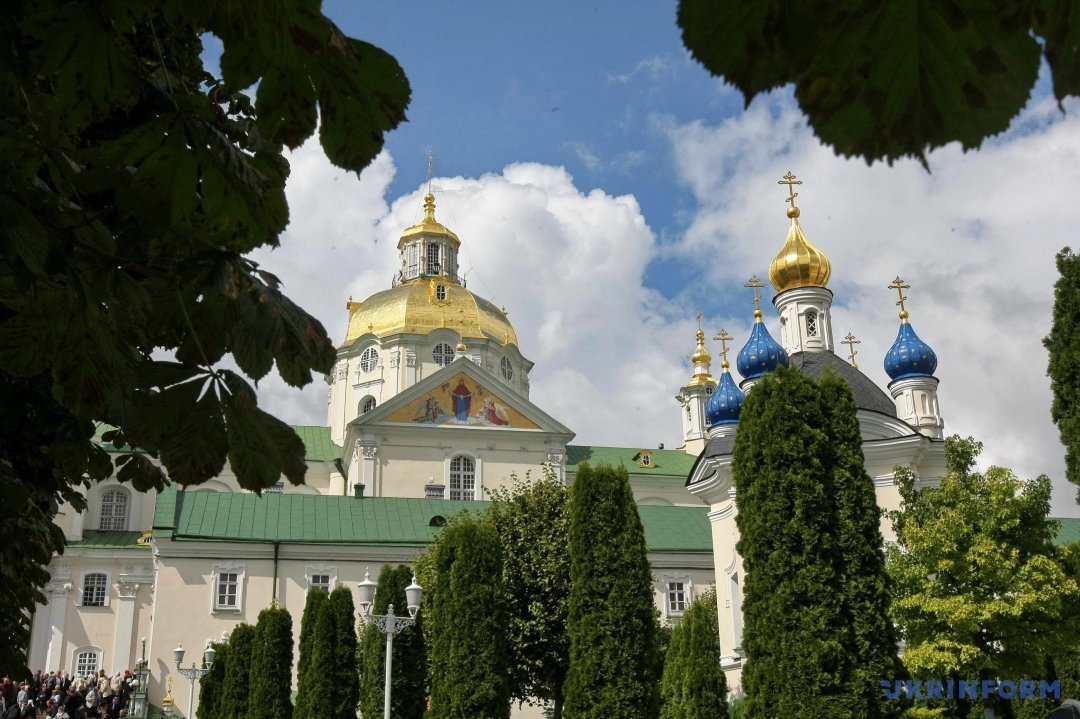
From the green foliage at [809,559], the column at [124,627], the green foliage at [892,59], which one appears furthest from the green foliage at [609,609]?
the column at [124,627]

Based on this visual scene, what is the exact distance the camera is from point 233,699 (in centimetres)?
2820

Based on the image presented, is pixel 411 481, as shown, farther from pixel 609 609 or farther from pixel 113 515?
pixel 609 609

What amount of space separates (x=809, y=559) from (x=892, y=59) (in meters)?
13.5

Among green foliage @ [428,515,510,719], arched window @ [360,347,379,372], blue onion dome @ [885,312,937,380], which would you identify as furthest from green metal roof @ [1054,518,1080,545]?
arched window @ [360,347,379,372]

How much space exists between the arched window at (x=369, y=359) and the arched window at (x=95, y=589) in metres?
16.2

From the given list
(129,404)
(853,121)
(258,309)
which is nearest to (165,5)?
(258,309)

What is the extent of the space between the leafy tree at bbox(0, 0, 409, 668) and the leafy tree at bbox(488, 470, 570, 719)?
22256mm

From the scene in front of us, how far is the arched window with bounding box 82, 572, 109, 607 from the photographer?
141 ft

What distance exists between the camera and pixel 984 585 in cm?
2006

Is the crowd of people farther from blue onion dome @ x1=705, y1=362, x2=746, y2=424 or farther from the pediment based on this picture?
blue onion dome @ x1=705, y1=362, x2=746, y2=424

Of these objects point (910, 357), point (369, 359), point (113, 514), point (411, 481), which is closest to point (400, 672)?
point (910, 357)

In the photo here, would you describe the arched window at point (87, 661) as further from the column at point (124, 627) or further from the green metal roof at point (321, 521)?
the green metal roof at point (321, 521)

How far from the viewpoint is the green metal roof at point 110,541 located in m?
44.4

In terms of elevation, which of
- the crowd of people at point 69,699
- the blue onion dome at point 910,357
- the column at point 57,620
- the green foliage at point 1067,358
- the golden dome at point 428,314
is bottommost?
the crowd of people at point 69,699
